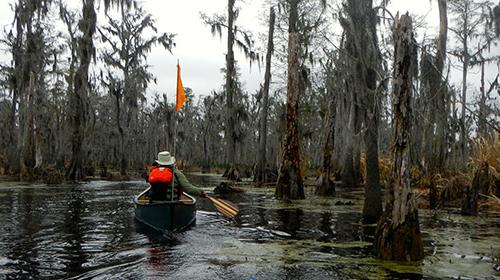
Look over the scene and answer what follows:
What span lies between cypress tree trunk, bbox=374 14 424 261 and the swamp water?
0.90 feet

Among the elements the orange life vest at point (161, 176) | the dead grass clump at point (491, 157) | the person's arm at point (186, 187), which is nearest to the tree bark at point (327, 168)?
the dead grass clump at point (491, 157)

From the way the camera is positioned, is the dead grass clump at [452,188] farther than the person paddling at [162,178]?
Yes

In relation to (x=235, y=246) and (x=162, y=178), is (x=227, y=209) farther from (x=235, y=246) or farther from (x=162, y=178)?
(x=235, y=246)

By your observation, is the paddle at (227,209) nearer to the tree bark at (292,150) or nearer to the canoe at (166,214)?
the canoe at (166,214)

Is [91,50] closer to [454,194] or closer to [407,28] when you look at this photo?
[454,194]

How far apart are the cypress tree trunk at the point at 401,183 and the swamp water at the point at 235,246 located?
10.8 inches

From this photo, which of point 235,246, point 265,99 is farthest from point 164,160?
point 265,99

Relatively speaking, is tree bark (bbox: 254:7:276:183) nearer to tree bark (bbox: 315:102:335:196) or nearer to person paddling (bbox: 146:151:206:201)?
tree bark (bbox: 315:102:335:196)

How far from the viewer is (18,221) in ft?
34.1

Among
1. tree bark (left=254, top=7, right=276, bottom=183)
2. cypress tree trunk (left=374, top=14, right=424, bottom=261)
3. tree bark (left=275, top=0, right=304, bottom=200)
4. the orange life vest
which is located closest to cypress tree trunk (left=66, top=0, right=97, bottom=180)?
tree bark (left=254, top=7, right=276, bottom=183)

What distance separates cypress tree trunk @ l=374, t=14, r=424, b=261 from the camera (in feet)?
21.2

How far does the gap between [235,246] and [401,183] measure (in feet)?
9.64

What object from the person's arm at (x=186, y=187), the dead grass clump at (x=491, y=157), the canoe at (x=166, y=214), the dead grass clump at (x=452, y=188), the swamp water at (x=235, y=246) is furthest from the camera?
the dead grass clump at (x=452, y=188)

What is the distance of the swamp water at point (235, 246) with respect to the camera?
609 cm
